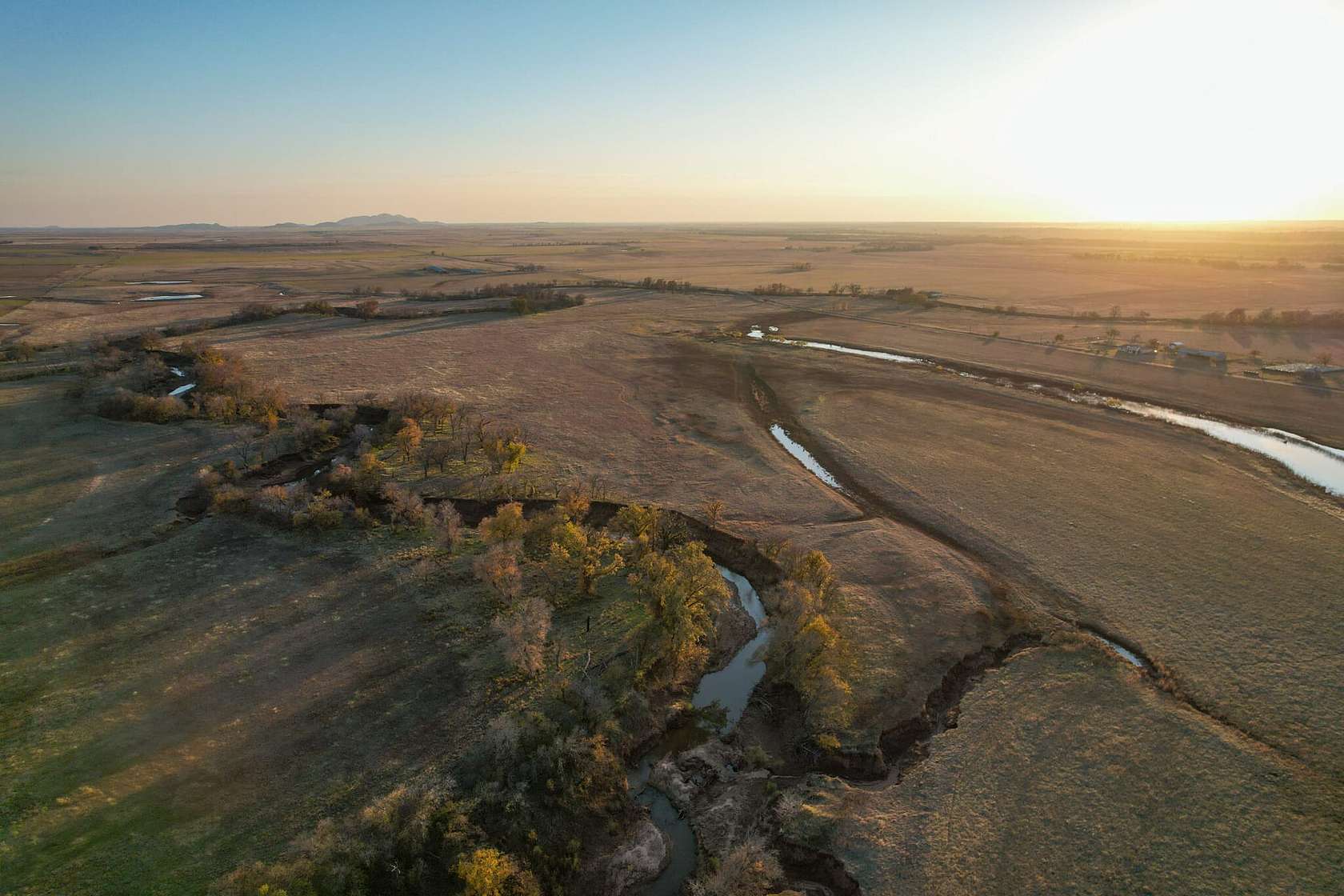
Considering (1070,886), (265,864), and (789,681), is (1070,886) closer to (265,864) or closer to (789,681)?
(789,681)

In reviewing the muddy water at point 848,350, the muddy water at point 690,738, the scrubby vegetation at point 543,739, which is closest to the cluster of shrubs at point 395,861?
the scrubby vegetation at point 543,739

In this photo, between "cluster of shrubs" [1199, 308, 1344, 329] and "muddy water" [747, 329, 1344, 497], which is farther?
"cluster of shrubs" [1199, 308, 1344, 329]

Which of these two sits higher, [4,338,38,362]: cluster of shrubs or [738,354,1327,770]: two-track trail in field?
[4,338,38,362]: cluster of shrubs

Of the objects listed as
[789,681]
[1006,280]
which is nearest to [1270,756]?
[789,681]

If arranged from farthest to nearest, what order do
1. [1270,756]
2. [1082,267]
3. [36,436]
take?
[1082,267] → [36,436] → [1270,756]

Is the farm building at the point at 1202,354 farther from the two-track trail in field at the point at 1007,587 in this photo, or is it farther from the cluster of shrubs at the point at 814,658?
the cluster of shrubs at the point at 814,658

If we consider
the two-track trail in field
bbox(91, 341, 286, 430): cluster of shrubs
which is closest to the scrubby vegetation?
the two-track trail in field

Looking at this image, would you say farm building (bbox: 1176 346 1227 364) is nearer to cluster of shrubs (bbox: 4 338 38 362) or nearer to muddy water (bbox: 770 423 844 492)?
muddy water (bbox: 770 423 844 492)
